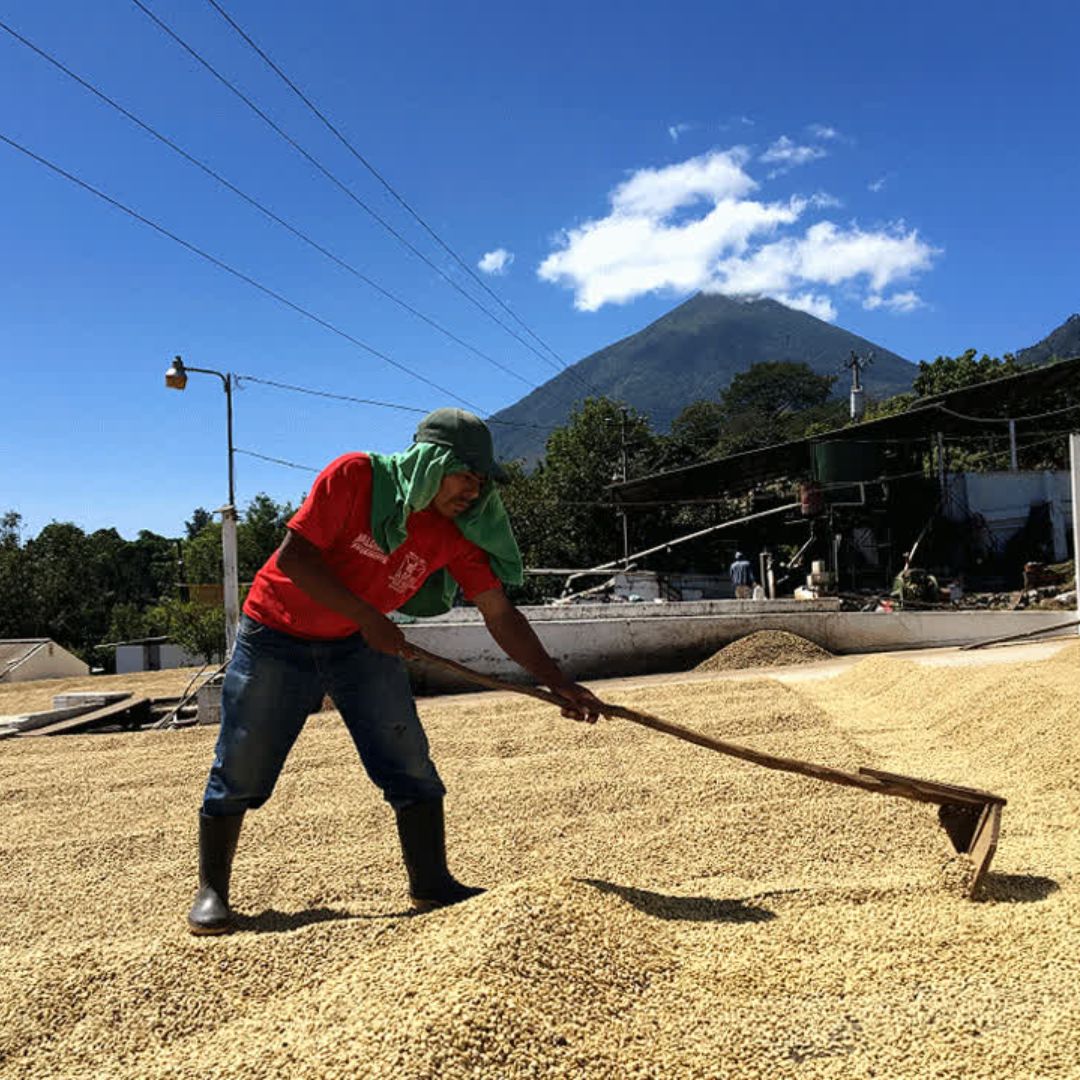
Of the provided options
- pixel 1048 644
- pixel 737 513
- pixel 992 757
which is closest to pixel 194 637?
pixel 737 513

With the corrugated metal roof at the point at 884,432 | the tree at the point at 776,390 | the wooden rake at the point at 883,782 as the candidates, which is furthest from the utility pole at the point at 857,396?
the wooden rake at the point at 883,782

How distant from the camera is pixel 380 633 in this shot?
1879 mm

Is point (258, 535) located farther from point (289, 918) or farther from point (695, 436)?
point (289, 918)

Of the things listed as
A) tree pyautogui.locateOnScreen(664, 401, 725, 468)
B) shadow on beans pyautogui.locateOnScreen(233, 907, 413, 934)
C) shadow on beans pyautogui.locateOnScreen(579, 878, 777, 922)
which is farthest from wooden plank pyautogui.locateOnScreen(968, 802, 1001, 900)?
tree pyautogui.locateOnScreen(664, 401, 725, 468)

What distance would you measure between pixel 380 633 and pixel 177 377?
11023 mm

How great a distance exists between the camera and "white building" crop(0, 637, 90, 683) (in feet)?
38.8

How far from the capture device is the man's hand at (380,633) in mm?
1874

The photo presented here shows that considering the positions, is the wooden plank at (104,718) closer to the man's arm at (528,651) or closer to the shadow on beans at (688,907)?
the man's arm at (528,651)

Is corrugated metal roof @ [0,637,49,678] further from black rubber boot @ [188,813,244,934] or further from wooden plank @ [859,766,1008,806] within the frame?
→ wooden plank @ [859,766,1008,806]

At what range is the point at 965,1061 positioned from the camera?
1.23 m

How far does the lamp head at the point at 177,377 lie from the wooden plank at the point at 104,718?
5.95 m

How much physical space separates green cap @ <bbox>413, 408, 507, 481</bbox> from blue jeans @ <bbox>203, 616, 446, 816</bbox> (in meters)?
0.52

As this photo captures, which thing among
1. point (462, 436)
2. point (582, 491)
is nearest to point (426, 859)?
point (462, 436)

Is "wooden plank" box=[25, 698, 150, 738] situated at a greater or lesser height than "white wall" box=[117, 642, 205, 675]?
greater
